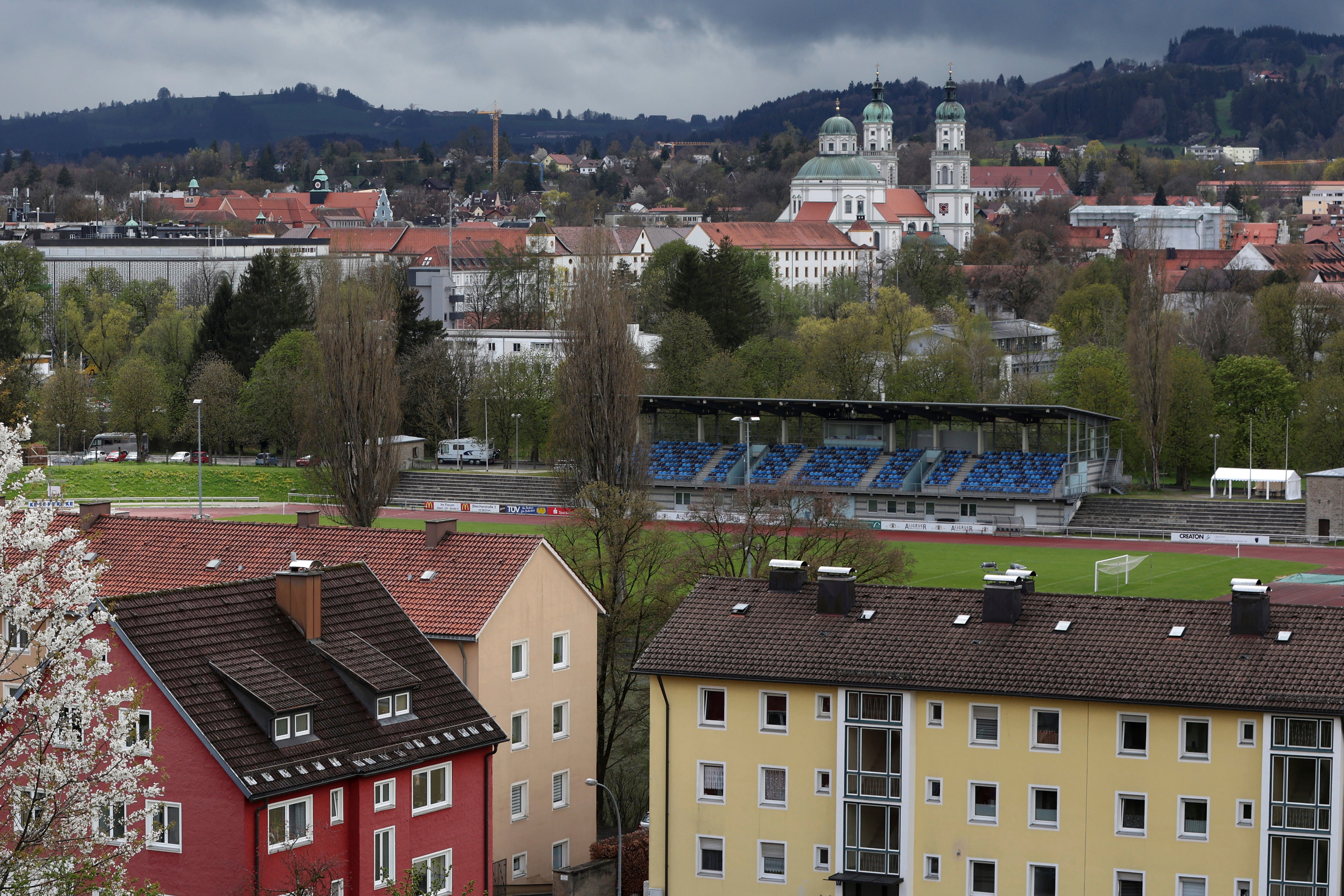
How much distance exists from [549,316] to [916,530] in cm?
3472

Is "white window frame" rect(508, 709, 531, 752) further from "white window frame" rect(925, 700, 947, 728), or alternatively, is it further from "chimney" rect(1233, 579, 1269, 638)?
"chimney" rect(1233, 579, 1269, 638)

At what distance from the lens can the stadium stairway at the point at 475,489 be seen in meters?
88.8

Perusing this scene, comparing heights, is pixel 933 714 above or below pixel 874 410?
below

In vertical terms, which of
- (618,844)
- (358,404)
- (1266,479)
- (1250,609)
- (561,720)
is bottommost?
(618,844)

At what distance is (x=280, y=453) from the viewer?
10388cm

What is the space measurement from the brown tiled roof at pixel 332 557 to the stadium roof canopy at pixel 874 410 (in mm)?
42389

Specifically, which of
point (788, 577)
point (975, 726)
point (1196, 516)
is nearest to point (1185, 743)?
point (975, 726)

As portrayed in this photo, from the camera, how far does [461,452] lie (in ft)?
329

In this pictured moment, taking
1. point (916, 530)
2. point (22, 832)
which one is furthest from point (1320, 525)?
point (22, 832)

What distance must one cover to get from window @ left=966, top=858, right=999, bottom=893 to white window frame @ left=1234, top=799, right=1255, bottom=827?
12.9ft

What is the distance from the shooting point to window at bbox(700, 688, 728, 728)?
32219 millimetres

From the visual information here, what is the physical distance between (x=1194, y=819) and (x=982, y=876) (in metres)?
3.54

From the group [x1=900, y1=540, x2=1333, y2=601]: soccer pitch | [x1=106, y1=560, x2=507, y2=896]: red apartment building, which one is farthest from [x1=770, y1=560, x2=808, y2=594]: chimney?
[x1=900, y1=540, x2=1333, y2=601]: soccer pitch

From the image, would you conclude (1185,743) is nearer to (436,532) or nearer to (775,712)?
(775,712)
